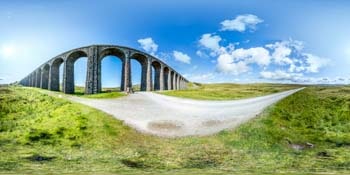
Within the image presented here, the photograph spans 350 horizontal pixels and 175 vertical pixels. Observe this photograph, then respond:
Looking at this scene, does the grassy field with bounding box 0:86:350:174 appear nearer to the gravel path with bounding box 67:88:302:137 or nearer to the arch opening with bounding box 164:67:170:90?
the gravel path with bounding box 67:88:302:137

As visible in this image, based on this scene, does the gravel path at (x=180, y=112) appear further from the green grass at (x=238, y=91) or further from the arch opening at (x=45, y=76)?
the arch opening at (x=45, y=76)

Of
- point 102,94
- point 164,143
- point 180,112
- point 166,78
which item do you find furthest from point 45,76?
point 164,143

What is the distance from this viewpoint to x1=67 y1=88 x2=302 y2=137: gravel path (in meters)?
37.4

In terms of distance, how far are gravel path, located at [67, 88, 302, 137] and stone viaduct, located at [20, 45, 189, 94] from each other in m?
8.56

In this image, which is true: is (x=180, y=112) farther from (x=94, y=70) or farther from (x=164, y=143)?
(x=94, y=70)

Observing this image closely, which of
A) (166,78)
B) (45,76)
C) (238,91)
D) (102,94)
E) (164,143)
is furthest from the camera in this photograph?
(166,78)

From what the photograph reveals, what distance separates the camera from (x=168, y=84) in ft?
239

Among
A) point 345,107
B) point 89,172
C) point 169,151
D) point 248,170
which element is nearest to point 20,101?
point 169,151

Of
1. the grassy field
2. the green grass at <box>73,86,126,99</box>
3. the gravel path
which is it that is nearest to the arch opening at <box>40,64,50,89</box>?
the green grass at <box>73,86,126,99</box>

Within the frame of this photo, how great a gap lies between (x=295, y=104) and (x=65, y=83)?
30.4m

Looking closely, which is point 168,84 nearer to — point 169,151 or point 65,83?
point 65,83

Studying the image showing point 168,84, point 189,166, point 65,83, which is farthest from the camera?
point 168,84

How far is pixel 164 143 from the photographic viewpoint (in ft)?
111

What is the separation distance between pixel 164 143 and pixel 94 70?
2693 centimetres
